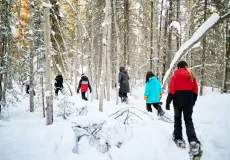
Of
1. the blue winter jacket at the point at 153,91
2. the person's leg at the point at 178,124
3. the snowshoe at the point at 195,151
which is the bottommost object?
the snowshoe at the point at 195,151

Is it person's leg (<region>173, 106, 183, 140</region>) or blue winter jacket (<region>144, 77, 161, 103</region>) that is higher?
blue winter jacket (<region>144, 77, 161, 103</region>)

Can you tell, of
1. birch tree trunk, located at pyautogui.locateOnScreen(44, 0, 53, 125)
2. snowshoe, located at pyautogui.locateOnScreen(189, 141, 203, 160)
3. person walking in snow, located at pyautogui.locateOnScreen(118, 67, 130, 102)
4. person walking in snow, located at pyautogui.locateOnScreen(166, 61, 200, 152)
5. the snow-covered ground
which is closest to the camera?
the snow-covered ground

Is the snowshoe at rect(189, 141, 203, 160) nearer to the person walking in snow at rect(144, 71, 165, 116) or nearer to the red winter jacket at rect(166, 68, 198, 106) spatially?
the red winter jacket at rect(166, 68, 198, 106)

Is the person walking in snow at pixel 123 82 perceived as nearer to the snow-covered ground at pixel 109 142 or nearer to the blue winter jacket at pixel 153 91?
the blue winter jacket at pixel 153 91

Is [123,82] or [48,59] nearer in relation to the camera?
[48,59]

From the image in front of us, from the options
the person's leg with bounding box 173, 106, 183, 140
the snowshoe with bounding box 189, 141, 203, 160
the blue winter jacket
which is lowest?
the snowshoe with bounding box 189, 141, 203, 160

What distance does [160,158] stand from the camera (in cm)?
357

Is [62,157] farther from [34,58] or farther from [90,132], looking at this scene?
[34,58]

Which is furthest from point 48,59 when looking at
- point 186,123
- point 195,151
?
point 195,151

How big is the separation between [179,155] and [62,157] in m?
2.49

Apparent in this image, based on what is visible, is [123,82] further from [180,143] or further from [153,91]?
[180,143]

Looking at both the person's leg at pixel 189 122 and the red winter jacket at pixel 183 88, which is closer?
the person's leg at pixel 189 122

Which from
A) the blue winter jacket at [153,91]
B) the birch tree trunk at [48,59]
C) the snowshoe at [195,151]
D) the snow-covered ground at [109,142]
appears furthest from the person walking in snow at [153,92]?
the birch tree trunk at [48,59]

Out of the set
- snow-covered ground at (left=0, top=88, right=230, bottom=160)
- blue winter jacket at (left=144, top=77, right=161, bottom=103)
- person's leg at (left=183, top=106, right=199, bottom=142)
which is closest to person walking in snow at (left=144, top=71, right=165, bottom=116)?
blue winter jacket at (left=144, top=77, right=161, bottom=103)
